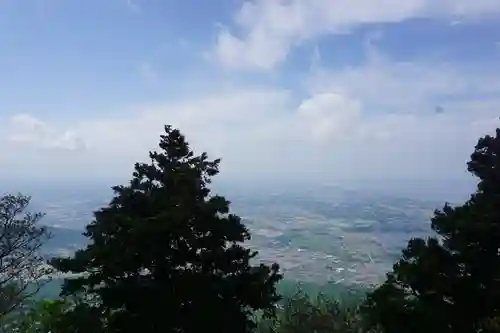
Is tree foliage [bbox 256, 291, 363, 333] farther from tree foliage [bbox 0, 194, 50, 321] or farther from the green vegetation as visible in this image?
the green vegetation

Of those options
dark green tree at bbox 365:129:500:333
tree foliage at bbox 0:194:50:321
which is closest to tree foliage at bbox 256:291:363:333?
tree foliage at bbox 0:194:50:321

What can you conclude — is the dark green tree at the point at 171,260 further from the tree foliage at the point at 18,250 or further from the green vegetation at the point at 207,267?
the tree foliage at the point at 18,250

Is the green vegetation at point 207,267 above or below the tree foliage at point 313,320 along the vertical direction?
above

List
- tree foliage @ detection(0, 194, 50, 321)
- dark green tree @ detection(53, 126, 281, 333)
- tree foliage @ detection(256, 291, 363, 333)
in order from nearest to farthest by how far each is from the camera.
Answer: dark green tree @ detection(53, 126, 281, 333) < tree foliage @ detection(0, 194, 50, 321) < tree foliage @ detection(256, 291, 363, 333)

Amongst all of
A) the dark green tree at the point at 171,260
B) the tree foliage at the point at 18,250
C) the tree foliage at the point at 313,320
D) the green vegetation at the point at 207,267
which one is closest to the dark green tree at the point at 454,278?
the green vegetation at the point at 207,267

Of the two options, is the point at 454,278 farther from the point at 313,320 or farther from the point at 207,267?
the point at 313,320

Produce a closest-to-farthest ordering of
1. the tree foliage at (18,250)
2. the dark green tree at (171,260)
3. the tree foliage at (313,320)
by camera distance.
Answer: the dark green tree at (171,260) < the tree foliage at (18,250) < the tree foliage at (313,320)

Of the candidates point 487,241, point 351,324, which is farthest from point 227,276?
point 351,324
